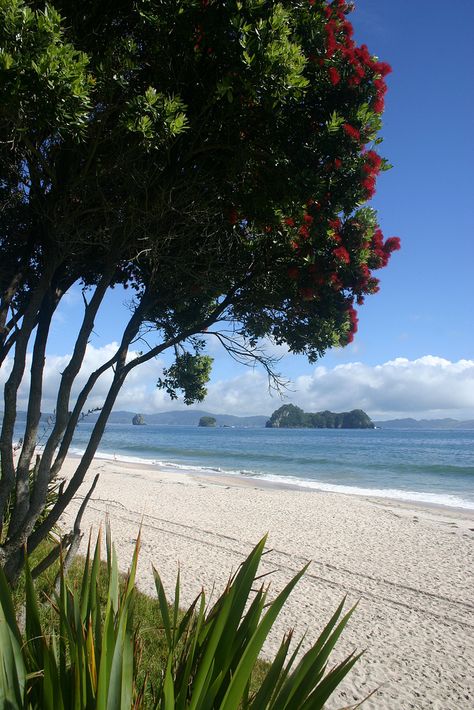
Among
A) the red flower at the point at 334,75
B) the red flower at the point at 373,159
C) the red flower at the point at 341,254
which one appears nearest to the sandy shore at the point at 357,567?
the red flower at the point at 341,254

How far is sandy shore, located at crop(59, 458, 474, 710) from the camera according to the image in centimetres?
505

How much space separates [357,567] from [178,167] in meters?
7.69

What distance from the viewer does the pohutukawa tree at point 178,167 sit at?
3.17m

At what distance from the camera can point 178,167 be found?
13.2ft

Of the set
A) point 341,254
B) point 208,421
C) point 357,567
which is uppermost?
point 341,254

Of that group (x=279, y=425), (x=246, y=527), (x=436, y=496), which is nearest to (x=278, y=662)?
(x=246, y=527)

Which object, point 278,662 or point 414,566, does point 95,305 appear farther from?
point 414,566

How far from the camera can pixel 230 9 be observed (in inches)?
126

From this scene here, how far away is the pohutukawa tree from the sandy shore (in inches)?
73.4

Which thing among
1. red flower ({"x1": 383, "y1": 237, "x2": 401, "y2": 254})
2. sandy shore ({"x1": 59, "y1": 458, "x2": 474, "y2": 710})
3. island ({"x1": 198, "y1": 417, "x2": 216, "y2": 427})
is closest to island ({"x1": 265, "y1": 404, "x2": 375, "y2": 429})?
island ({"x1": 198, "y1": 417, "x2": 216, "y2": 427})

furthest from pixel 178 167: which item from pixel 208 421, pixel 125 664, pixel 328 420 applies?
pixel 208 421

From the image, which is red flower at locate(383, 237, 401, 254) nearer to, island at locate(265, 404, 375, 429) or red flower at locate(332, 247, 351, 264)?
red flower at locate(332, 247, 351, 264)

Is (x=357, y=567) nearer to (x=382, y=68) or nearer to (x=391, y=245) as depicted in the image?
(x=391, y=245)

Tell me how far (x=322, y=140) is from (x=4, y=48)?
2.17 metres
